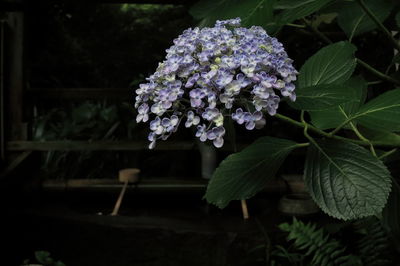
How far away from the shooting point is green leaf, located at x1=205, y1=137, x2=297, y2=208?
714 millimetres

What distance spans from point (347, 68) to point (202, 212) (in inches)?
96.1

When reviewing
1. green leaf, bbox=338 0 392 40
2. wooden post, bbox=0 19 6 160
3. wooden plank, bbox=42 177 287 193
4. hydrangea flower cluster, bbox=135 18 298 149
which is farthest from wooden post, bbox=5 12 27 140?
hydrangea flower cluster, bbox=135 18 298 149

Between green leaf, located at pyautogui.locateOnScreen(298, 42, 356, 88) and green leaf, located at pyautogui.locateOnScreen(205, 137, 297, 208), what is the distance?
0.44 ft

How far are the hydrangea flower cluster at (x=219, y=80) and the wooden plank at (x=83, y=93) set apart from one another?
2499 millimetres

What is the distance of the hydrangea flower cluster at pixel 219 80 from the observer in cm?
64

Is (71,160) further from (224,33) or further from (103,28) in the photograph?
(224,33)

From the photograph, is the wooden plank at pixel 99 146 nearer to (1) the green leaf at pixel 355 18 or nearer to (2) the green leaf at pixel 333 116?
(1) the green leaf at pixel 355 18

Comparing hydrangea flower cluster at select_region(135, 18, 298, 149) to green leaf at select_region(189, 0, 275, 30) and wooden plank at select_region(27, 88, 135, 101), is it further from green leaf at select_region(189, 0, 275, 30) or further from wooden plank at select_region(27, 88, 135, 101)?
wooden plank at select_region(27, 88, 135, 101)

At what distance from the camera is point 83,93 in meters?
3.34

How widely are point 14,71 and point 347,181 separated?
2.80 m

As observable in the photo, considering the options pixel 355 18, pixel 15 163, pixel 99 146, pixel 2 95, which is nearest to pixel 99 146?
pixel 99 146

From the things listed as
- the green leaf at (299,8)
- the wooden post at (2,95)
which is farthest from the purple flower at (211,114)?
the wooden post at (2,95)

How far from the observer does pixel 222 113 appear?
27.2 inches

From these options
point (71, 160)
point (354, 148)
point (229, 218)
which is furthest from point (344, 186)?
point (71, 160)
